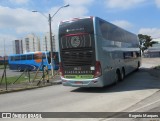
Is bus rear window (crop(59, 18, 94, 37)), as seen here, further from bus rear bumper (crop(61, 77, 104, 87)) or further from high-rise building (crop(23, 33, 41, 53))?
high-rise building (crop(23, 33, 41, 53))

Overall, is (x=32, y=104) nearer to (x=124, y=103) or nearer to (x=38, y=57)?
(x=124, y=103)

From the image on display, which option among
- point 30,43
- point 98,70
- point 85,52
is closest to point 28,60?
point 85,52

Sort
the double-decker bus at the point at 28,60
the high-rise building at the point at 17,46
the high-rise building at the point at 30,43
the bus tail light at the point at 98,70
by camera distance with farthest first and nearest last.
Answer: the high-rise building at the point at 17,46
the high-rise building at the point at 30,43
the double-decker bus at the point at 28,60
the bus tail light at the point at 98,70

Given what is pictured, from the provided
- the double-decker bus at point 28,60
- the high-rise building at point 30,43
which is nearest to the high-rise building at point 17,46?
the high-rise building at point 30,43

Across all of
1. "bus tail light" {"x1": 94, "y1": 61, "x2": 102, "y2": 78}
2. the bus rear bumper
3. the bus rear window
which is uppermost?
the bus rear window

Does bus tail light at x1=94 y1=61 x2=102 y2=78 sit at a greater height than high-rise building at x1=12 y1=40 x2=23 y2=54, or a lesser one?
lesser

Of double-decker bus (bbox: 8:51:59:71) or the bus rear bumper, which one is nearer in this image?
the bus rear bumper

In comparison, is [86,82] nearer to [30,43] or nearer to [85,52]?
[85,52]

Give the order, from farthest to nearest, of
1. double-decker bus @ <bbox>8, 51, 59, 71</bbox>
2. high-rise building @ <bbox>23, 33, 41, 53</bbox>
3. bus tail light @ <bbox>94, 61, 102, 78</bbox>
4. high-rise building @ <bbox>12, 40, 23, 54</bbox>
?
high-rise building @ <bbox>12, 40, 23, 54</bbox>, high-rise building @ <bbox>23, 33, 41, 53</bbox>, double-decker bus @ <bbox>8, 51, 59, 71</bbox>, bus tail light @ <bbox>94, 61, 102, 78</bbox>

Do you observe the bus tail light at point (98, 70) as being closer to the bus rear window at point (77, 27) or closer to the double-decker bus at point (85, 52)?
the double-decker bus at point (85, 52)

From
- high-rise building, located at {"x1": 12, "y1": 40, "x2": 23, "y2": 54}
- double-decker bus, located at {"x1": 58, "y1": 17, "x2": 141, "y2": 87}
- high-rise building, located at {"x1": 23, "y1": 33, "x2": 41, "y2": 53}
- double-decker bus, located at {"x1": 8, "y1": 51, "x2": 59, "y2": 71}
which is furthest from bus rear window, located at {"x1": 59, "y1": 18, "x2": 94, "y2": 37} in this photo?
high-rise building, located at {"x1": 12, "y1": 40, "x2": 23, "y2": 54}

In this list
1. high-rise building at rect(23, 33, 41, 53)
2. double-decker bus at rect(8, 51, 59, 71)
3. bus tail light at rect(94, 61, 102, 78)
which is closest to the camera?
bus tail light at rect(94, 61, 102, 78)

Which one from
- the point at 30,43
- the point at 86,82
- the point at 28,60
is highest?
the point at 30,43

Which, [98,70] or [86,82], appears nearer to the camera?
[98,70]
